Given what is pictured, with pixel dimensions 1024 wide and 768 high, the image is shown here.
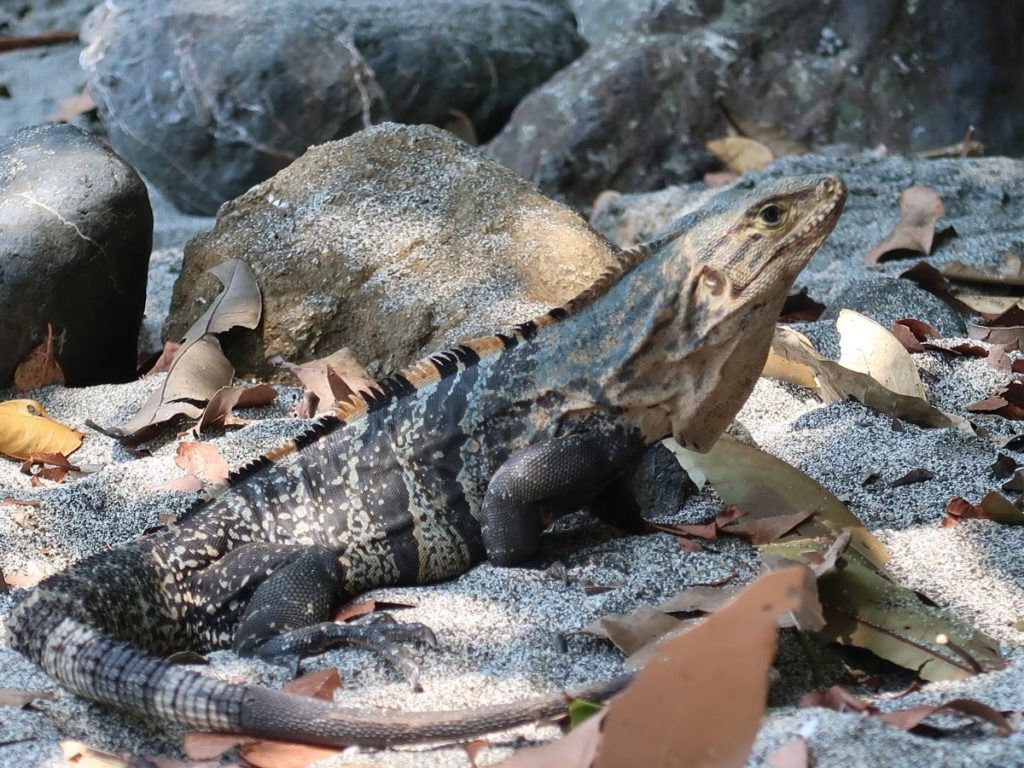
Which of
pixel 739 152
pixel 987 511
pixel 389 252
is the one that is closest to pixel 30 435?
pixel 389 252

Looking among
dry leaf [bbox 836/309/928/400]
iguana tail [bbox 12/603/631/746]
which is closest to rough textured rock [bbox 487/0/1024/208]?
A: dry leaf [bbox 836/309/928/400]

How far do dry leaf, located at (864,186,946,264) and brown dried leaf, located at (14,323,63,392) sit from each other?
4.44 metres

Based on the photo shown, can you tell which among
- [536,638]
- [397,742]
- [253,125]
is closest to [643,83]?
[253,125]

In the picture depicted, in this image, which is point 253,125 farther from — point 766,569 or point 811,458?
point 766,569

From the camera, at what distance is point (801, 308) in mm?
6465

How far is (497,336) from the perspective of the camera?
3998 mm

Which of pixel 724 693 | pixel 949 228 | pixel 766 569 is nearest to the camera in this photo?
pixel 724 693

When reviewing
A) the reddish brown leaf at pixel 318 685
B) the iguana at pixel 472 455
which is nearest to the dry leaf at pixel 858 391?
the iguana at pixel 472 455

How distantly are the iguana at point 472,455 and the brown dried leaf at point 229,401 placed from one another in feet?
4.06

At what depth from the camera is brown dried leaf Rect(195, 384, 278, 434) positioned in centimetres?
520

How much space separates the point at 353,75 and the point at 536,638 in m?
7.39

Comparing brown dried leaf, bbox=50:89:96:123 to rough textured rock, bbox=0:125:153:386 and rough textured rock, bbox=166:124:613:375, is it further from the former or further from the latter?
rough textured rock, bbox=166:124:613:375

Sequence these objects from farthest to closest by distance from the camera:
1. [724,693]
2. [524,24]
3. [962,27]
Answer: [524,24], [962,27], [724,693]

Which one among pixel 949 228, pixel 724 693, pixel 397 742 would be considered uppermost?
pixel 724 693
